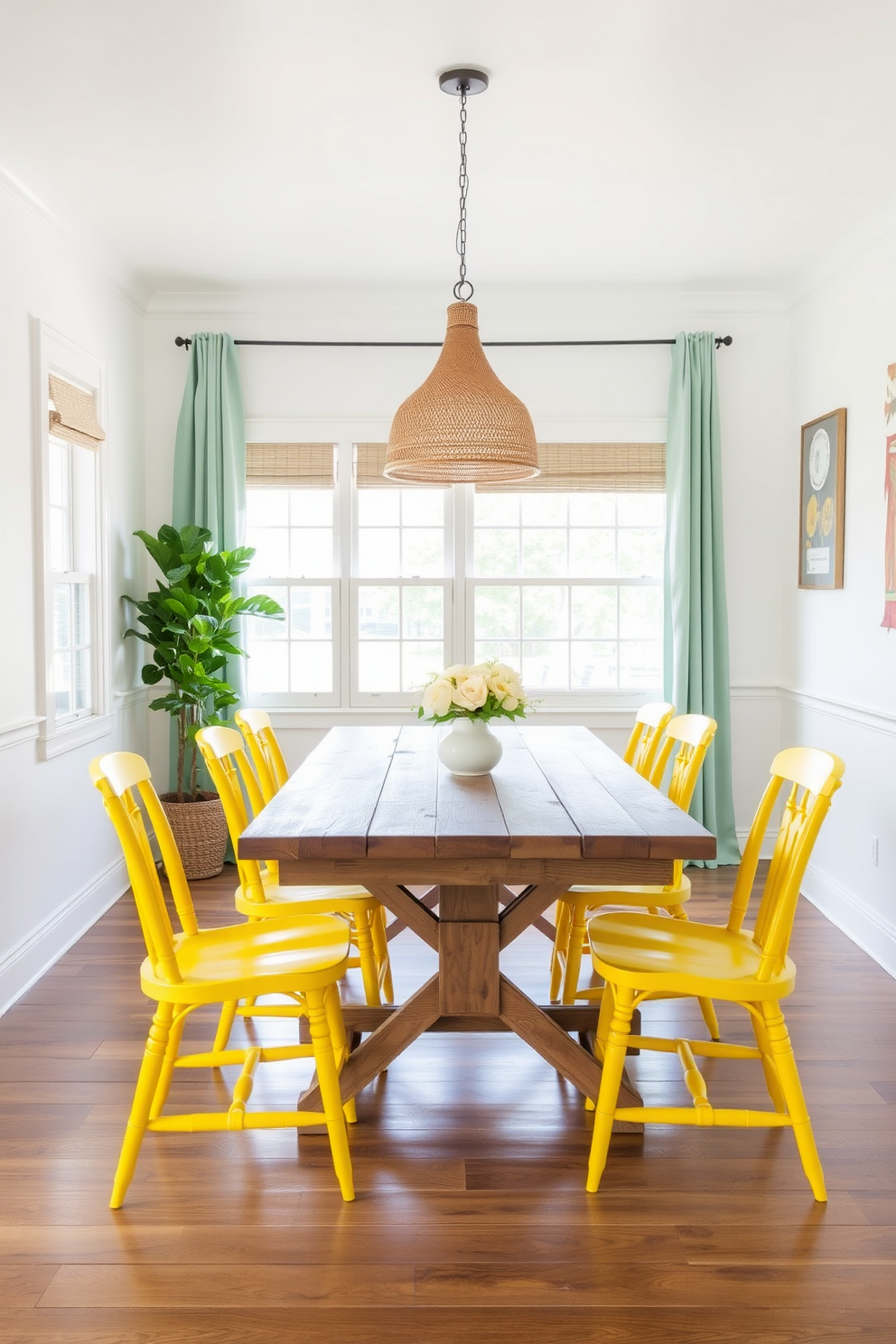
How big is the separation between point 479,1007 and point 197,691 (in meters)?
2.72

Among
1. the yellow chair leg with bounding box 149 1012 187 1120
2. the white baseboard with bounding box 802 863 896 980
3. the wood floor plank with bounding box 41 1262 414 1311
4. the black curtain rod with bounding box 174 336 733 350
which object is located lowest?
the wood floor plank with bounding box 41 1262 414 1311

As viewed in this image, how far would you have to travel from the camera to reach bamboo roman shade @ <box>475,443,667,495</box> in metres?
5.41

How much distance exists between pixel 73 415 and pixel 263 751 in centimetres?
169

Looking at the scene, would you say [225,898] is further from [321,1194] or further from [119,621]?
[321,1194]

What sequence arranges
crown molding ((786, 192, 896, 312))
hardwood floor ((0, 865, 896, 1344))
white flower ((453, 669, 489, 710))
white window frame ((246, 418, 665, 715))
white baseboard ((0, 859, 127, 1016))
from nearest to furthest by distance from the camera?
hardwood floor ((0, 865, 896, 1344)) < white flower ((453, 669, 489, 710)) < white baseboard ((0, 859, 127, 1016)) < crown molding ((786, 192, 896, 312)) < white window frame ((246, 418, 665, 715))

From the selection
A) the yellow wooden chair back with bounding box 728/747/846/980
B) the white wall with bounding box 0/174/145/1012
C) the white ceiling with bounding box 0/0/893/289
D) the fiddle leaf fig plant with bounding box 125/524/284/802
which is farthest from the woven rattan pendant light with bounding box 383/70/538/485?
the fiddle leaf fig plant with bounding box 125/524/284/802

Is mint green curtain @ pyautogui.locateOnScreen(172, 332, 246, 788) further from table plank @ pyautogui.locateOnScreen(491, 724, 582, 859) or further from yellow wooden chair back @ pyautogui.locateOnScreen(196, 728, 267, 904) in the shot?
table plank @ pyautogui.locateOnScreen(491, 724, 582, 859)

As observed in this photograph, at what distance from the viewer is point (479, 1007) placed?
8.36 feet

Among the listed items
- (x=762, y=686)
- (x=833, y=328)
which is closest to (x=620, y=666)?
(x=762, y=686)

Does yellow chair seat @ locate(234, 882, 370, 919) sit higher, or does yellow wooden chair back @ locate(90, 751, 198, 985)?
yellow wooden chair back @ locate(90, 751, 198, 985)

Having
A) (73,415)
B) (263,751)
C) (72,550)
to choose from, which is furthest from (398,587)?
(263,751)

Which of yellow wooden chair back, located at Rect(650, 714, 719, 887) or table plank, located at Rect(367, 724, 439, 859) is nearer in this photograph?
table plank, located at Rect(367, 724, 439, 859)

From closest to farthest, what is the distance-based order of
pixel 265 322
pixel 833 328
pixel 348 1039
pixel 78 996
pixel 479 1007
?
pixel 479 1007, pixel 348 1039, pixel 78 996, pixel 833 328, pixel 265 322

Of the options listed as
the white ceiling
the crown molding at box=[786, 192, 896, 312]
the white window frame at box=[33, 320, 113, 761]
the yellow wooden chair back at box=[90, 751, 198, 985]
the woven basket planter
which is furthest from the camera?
the woven basket planter
